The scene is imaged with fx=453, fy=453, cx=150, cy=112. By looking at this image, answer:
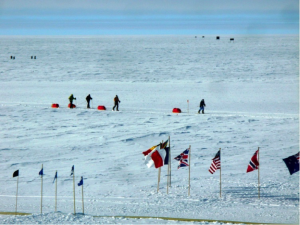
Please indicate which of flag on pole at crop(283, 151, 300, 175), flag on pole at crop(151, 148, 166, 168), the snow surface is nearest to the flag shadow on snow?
the snow surface

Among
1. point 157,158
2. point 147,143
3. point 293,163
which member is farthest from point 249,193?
point 147,143

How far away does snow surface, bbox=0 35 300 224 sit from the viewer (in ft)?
38.8

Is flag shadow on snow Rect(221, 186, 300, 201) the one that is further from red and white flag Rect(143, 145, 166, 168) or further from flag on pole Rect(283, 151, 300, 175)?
red and white flag Rect(143, 145, 166, 168)

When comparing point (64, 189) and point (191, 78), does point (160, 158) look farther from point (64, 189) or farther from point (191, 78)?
point (191, 78)

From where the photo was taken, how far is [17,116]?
22.8 m

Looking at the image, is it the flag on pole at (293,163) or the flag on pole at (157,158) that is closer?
the flag on pole at (293,163)

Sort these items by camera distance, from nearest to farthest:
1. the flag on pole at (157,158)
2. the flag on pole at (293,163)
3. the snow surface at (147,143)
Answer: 1. the flag on pole at (293,163)
2. the snow surface at (147,143)
3. the flag on pole at (157,158)

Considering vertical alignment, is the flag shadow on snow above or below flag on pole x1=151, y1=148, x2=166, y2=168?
below

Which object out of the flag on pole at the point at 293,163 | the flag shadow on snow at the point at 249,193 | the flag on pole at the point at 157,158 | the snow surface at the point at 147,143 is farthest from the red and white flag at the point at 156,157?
the flag on pole at the point at 293,163

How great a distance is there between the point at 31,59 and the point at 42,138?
3649cm

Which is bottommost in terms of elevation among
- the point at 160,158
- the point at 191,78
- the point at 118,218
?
the point at 118,218

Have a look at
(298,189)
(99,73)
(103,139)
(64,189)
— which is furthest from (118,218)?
(99,73)

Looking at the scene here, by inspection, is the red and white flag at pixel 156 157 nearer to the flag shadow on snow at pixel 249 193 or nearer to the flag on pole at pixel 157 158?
the flag on pole at pixel 157 158

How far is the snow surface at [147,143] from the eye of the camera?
11812 mm
